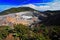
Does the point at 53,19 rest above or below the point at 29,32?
above

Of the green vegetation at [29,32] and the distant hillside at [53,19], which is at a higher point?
the distant hillside at [53,19]

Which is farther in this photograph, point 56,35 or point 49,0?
point 49,0

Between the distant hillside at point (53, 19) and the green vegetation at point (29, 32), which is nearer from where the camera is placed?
the green vegetation at point (29, 32)

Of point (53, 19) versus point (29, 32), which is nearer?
point (29, 32)

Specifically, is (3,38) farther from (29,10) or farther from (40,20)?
(29,10)

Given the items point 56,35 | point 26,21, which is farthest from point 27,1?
point 56,35

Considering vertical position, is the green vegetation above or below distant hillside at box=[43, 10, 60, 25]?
below

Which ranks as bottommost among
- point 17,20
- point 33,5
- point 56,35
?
point 56,35

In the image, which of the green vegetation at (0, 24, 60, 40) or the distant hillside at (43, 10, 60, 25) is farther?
the distant hillside at (43, 10, 60, 25)
